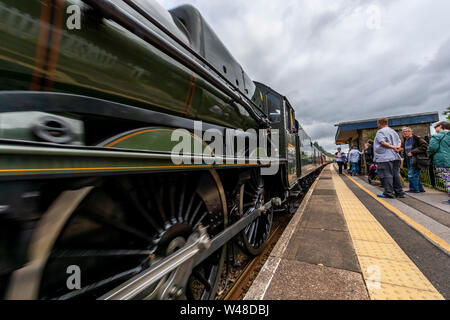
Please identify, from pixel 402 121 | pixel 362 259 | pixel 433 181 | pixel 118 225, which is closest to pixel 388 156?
pixel 433 181

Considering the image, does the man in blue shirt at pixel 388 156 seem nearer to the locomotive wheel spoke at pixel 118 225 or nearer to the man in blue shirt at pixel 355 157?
the locomotive wheel spoke at pixel 118 225

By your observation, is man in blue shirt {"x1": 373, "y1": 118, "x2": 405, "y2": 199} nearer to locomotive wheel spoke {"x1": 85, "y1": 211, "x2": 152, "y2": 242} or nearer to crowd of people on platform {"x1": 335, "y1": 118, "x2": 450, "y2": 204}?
crowd of people on platform {"x1": 335, "y1": 118, "x2": 450, "y2": 204}

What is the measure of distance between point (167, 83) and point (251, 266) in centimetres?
212

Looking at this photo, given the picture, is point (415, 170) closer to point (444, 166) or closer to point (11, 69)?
point (444, 166)

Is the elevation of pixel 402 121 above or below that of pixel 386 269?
above

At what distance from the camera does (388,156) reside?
409 cm

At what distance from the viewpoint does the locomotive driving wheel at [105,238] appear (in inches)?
25.0

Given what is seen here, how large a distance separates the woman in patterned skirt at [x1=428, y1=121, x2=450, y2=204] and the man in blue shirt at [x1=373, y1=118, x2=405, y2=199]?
52 cm

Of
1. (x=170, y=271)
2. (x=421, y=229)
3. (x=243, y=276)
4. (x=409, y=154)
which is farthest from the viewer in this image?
(x=409, y=154)

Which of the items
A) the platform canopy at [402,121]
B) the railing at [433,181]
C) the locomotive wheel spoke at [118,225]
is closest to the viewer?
the locomotive wheel spoke at [118,225]

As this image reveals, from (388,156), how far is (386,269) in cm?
341

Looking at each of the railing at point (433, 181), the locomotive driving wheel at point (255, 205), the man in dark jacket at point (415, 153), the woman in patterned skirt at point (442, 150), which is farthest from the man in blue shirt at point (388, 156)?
the locomotive driving wheel at point (255, 205)

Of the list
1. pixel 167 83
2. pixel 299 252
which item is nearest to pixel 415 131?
pixel 299 252

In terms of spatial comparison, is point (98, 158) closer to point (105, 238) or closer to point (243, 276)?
point (105, 238)
